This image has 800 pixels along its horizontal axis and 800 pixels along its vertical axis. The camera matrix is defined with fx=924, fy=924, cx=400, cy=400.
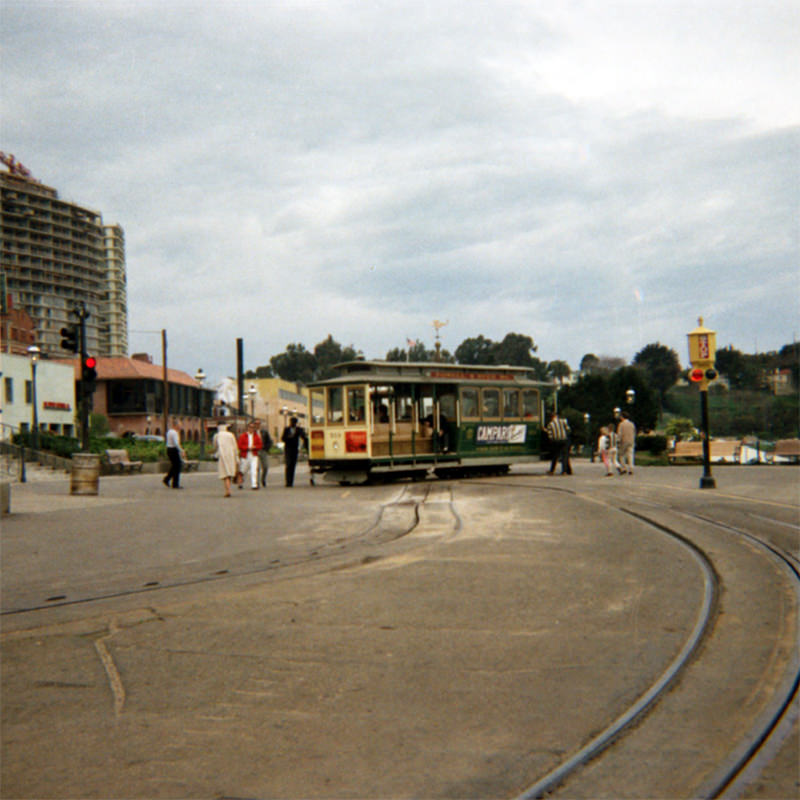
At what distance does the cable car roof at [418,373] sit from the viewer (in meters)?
23.2

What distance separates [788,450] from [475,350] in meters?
89.8

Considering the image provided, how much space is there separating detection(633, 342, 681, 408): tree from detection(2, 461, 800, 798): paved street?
120 m

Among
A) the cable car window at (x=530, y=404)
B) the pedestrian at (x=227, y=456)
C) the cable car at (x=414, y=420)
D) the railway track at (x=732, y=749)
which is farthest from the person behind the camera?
the cable car window at (x=530, y=404)

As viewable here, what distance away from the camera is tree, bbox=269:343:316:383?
153 meters

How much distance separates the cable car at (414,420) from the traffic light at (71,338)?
18.8 feet

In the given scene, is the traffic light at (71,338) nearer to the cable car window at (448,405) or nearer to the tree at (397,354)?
the cable car window at (448,405)

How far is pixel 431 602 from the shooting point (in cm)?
730

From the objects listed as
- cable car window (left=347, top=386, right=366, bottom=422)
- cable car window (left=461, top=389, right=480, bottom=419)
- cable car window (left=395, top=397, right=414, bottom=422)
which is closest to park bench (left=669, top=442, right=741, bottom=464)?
cable car window (left=461, top=389, right=480, bottom=419)

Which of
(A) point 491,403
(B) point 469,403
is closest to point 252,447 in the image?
(B) point 469,403

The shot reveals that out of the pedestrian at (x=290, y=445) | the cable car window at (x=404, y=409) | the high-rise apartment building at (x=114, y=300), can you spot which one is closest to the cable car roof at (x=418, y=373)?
the cable car window at (x=404, y=409)

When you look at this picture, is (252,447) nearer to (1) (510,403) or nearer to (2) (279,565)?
(1) (510,403)

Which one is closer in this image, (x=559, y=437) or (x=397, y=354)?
(x=559, y=437)

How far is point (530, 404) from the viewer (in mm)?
27172

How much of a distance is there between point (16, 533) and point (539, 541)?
7103mm
